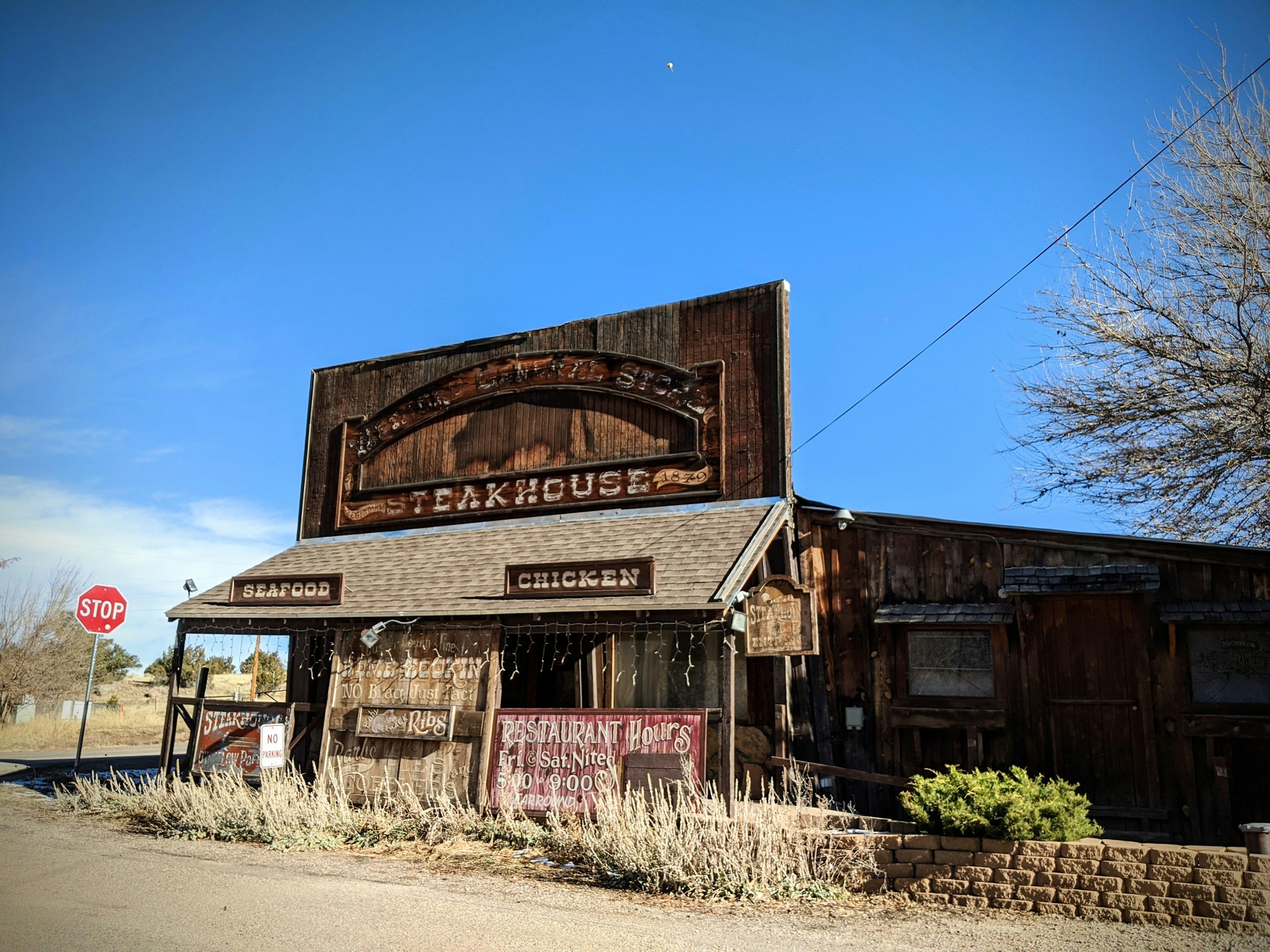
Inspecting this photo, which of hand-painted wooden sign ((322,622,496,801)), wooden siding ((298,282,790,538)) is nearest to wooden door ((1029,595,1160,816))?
wooden siding ((298,282,790,538))

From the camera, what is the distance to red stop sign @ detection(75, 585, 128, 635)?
676 inches

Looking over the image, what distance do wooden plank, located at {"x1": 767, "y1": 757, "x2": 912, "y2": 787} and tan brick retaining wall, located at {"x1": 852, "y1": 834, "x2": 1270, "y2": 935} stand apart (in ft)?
3.66

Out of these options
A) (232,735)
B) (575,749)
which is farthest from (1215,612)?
(232,735)

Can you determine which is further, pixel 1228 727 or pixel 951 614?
pixel 951 614

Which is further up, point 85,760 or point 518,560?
point 518,560

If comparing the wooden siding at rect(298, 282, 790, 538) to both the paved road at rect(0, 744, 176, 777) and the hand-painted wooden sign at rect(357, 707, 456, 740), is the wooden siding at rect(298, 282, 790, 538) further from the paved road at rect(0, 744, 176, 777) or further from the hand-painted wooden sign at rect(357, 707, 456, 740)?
the paved road at rect(0, 744, 176, 777)

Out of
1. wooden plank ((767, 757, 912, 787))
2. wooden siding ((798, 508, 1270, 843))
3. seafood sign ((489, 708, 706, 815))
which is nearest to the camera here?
wooden plank ((767, 757, 912, 787))

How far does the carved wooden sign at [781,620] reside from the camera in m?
10.4

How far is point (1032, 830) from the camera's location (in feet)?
26.4

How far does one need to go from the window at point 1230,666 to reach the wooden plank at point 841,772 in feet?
11.9

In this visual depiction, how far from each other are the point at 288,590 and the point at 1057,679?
10.4m

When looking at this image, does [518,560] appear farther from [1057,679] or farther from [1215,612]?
[1215,612]

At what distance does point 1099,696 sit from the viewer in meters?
11.4

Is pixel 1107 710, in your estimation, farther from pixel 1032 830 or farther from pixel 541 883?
pixel 541 883
